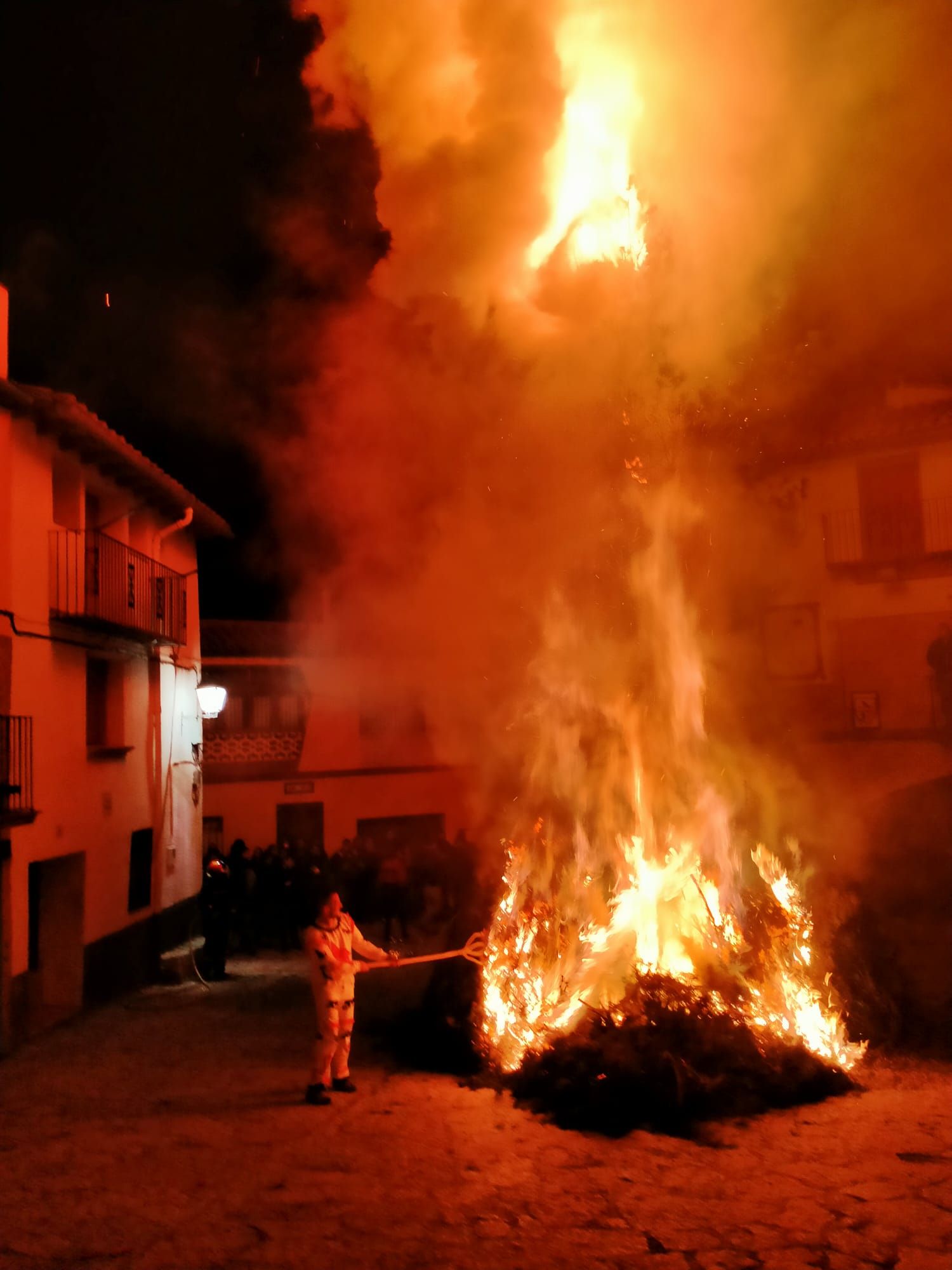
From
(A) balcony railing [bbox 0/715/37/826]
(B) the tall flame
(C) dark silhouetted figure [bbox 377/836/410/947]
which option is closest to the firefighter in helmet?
(B) the tall flame

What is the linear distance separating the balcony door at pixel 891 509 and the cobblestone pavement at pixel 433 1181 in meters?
10.0

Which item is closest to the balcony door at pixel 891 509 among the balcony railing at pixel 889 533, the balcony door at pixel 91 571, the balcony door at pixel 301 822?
the balcony railing at pixel 889 533

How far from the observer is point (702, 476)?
35.8ft

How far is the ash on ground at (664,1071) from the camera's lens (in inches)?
275

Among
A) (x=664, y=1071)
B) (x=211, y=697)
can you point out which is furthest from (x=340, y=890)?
(x=664, y=1071)

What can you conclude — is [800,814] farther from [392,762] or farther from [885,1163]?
[392,762]

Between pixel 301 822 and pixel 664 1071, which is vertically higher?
pixel 301 822

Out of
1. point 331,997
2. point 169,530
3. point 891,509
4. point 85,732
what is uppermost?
point 891,509

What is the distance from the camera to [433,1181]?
6121 mm

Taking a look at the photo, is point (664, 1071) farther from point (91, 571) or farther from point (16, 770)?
point (91, 571)

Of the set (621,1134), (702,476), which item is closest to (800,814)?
(702,476)

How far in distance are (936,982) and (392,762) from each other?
17820 millimetres

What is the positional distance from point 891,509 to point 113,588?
37.1 feet

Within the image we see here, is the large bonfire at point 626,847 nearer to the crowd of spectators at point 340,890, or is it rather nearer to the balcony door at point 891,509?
the crowd of spectators at point 340,890
